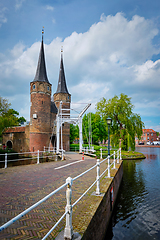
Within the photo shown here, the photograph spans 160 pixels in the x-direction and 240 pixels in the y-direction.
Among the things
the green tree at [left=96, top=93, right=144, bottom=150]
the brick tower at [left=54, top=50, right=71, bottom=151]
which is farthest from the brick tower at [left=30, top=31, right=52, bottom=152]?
the green tree at [left=96, top=93, right=144, bottom=150]

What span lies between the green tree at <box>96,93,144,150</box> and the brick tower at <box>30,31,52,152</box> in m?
10.5

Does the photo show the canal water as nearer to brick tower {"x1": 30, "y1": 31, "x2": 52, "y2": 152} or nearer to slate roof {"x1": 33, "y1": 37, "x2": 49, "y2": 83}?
brick tower {"x1": 30, "y1": 31, "x2": 52, "y2": 152}

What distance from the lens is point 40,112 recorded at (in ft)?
92.8

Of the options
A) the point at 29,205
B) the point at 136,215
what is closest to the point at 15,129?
the point at 136,215

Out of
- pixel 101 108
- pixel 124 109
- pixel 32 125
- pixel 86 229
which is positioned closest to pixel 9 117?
pixel 32 125

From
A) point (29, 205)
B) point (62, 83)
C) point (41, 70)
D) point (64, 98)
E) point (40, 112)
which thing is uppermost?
point (41, 70)

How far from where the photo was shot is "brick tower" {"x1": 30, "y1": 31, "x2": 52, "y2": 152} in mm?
27844

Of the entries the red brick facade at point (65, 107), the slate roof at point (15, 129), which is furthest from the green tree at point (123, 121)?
the slate roof at point (15, 129)

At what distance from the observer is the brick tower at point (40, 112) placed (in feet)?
91.4

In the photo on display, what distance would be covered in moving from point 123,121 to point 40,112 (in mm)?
14419

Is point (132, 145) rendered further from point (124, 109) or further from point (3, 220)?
point (3, 220)

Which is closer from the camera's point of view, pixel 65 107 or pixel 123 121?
pixel 123 121

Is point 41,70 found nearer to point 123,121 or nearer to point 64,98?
point 64,98

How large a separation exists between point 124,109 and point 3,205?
26576 mm
